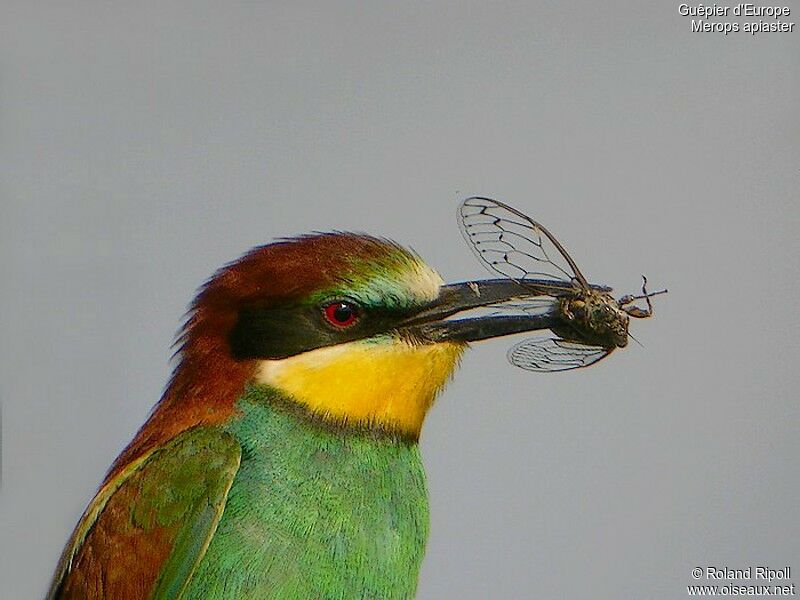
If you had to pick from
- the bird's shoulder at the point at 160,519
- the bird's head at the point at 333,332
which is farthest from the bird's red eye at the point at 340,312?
the bird's shoulder at the point at 160,519

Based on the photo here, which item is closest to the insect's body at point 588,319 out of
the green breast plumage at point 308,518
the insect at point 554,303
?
the insect at point 554,303

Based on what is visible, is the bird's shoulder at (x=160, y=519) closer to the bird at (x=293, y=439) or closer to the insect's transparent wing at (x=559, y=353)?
the bird at (x=293, y=439)

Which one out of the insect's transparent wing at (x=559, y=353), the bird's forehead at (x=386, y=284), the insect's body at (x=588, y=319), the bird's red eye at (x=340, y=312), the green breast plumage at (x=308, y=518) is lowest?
the green breast plumage at (x=308, y=518)

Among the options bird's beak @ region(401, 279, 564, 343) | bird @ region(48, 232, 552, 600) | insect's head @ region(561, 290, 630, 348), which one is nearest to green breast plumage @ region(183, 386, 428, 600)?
bird @ region(48, 232, 552, 600)

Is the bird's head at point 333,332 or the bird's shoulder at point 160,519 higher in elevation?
the bird's head at point 333,332

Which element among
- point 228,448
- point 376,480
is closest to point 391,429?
point 376,480

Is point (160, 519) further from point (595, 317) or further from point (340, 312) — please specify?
point (595, 317)

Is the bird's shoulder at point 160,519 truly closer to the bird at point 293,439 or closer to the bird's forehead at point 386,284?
the bird at point 293,439

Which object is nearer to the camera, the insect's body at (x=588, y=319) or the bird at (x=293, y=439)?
the bird at (x=293, y=439)
